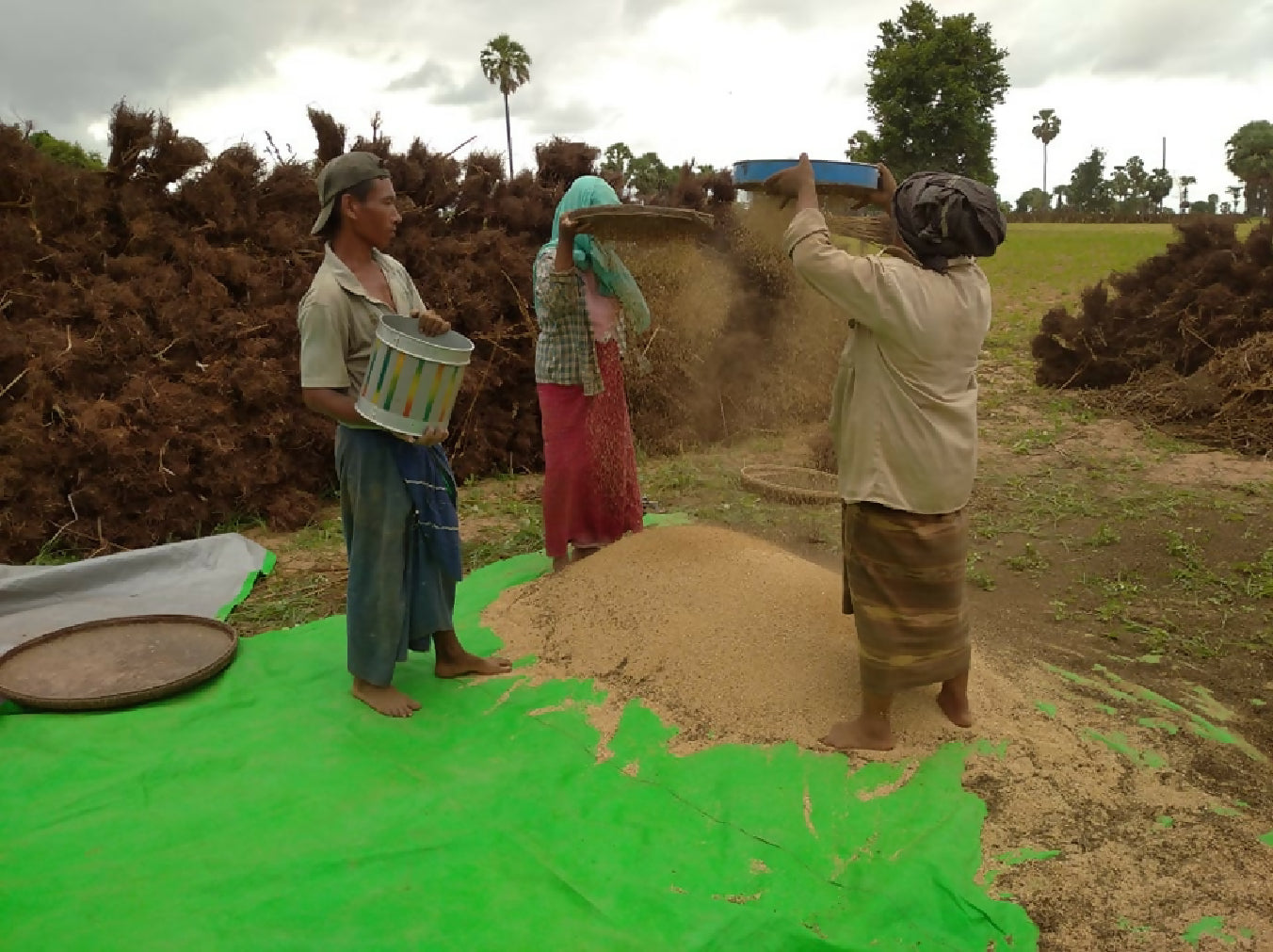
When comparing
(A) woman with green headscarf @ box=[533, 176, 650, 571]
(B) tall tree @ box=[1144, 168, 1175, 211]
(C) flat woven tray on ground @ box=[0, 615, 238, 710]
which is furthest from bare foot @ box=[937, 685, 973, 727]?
(B) tall tree @ box=[1144, 168, 1175, 211]

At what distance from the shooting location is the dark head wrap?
2113 mm

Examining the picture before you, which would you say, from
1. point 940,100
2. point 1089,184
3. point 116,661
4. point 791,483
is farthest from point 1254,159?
point 116,661

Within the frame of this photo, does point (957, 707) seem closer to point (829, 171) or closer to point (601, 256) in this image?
point (829, 171)

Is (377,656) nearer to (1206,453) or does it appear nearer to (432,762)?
(432,762)

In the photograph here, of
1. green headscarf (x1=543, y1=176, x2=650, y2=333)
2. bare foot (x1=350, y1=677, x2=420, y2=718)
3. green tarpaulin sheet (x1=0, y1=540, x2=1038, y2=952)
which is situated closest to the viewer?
green tarpaulin sheet (x1=0, y1=540, x2=1038, y2=952)

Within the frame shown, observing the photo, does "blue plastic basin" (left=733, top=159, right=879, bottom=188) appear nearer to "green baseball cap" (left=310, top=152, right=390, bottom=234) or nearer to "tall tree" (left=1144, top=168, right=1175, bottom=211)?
"green baseball cap" (left=310, top=152, right=390, bottom=234)

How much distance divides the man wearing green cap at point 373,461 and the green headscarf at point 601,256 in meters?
0.75

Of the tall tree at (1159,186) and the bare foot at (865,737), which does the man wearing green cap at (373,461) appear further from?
the tall tree at (1159,186)

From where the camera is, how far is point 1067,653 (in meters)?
3.16

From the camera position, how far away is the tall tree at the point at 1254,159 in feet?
135

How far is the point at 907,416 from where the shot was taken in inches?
88.0

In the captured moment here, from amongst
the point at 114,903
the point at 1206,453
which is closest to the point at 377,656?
the point at 114,903

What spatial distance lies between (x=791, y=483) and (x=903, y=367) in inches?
129

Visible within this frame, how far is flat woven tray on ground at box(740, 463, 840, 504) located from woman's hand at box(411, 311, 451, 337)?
2.92 m
